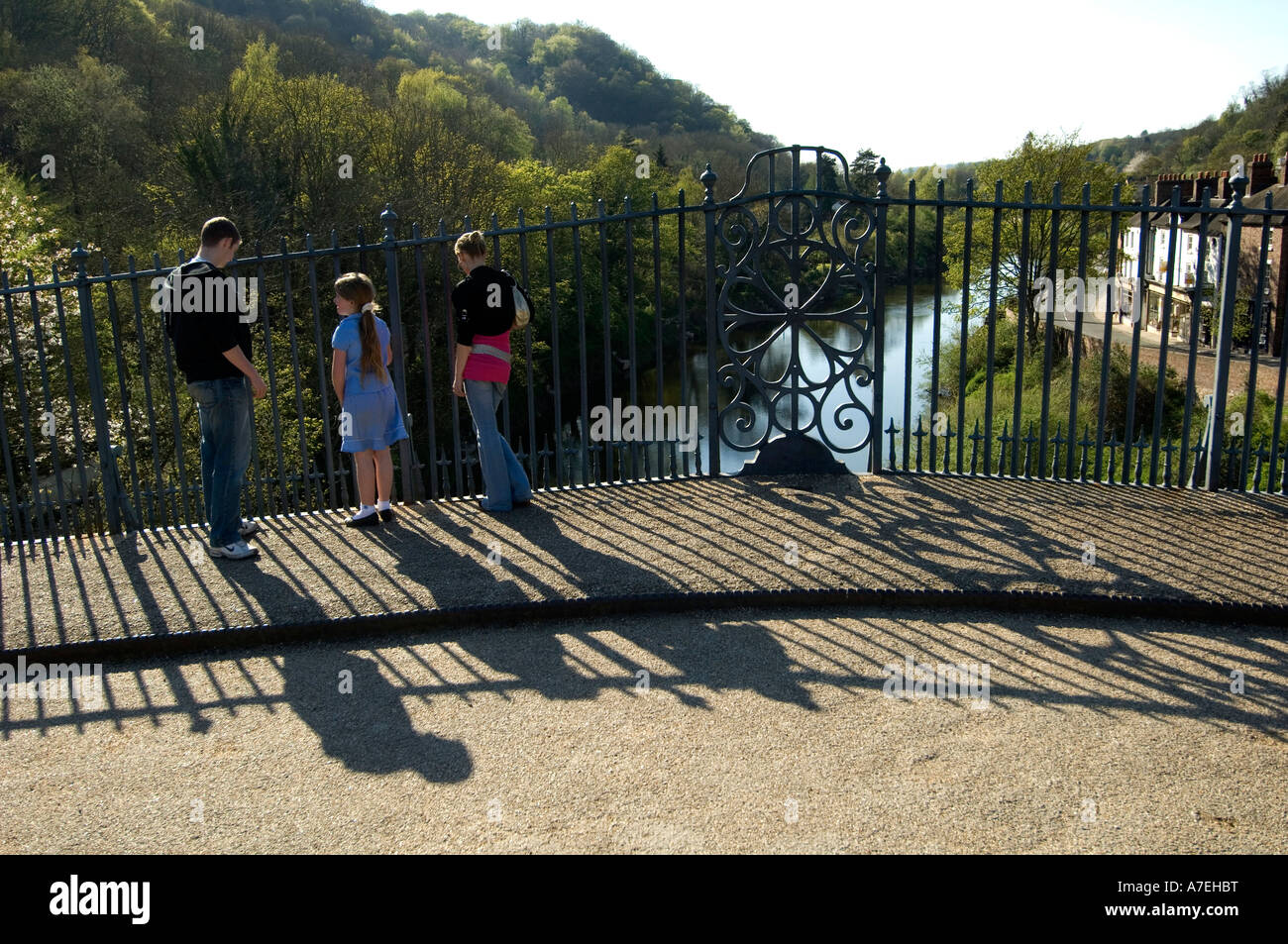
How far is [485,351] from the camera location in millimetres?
7406

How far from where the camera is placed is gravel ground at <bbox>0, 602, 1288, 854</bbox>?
13.0ft

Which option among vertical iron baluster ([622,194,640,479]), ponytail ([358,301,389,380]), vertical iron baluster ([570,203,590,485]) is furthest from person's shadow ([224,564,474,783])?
vertical iron baluster ([622,194,640,479])

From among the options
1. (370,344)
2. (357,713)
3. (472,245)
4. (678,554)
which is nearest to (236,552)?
(370,344)

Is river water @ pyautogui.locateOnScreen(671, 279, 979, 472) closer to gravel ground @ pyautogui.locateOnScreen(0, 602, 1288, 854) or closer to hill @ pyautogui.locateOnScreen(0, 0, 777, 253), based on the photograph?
hill @ pyautogui.locateOnScreen(0, 0, 777, 253)

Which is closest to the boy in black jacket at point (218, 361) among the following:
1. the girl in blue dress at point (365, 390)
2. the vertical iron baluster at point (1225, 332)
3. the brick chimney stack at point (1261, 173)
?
the girl in blue dress at point (365, 390)

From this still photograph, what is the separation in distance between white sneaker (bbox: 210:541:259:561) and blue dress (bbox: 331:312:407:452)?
0.91 metres

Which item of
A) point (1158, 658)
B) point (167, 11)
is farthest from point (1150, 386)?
point (167, 11)

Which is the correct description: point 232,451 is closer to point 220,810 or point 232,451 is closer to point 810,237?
point 220,810

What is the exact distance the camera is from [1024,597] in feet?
19.6

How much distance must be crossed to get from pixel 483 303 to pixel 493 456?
1.08 meters

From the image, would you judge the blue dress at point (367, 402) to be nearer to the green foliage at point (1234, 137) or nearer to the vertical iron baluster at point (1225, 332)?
the vertical iron baluster at point (1225, 332)

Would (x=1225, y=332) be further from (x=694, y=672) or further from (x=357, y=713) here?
(x=357, y=713)

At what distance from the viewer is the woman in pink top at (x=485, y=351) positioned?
7.22m

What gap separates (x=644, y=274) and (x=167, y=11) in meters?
38.6
